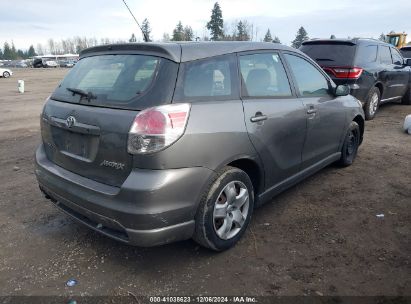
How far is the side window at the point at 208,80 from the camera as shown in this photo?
275 centimetres

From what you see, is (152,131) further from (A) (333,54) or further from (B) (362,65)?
(B) (362,65)

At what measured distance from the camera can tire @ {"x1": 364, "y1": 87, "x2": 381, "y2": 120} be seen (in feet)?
27.5

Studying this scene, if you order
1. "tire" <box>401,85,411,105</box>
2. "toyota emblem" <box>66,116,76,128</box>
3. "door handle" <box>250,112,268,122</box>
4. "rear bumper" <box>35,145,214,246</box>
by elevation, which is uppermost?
"toyota emblem" <box>66,116,76,128</box>

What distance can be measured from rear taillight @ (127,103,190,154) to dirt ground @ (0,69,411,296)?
1.07 metres

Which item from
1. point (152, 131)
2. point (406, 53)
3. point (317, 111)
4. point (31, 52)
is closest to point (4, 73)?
point (406, 53)

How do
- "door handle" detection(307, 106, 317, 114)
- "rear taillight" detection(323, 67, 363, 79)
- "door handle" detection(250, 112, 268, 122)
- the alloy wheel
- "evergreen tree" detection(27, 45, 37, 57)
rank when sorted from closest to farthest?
the alloy wheel → "door handle" detection(250, 112, 268, 122) → "door handle" detection(307, 106, 317, 114) → "rear taillight" detection(323, 67, 363, 79) → "evergreen tree" detection(27, 45, 37, 57)

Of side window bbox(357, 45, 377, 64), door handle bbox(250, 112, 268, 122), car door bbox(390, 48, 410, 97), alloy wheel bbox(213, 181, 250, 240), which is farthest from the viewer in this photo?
car door bbox(390, 48, 410, 97)

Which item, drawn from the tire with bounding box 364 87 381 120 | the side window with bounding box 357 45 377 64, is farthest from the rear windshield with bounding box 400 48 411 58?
the side window with bounding box 357 45 377 64

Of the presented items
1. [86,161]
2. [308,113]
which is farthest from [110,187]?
[308,113]

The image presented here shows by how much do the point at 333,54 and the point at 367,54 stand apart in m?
0.88

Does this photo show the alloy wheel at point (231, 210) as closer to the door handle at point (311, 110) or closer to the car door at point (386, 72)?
the door handle at point (311, 110)

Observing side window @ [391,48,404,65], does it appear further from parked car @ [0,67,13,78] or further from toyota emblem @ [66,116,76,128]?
parked car @ [0,67,13,78]

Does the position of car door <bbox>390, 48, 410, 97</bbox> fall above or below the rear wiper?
below

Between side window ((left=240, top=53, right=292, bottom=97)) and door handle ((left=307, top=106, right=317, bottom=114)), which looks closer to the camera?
side window ((left=240, top=53, right=292, bottom=97))
